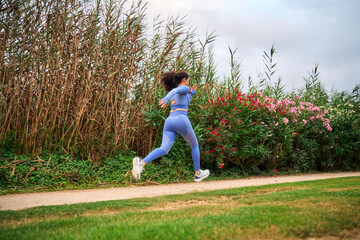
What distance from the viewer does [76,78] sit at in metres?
6.99

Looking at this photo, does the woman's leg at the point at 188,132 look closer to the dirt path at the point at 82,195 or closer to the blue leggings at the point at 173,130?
the blue leggings at the point at 173,130

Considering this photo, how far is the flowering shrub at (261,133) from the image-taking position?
27.3 ft

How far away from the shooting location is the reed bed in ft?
21.5

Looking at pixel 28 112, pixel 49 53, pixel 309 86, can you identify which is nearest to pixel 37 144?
pixel 28 112

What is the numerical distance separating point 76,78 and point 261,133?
5.12 metres

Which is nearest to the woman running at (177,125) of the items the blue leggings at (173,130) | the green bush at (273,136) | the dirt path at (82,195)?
the blue leggings at (173,130)

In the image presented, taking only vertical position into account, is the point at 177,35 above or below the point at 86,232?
above

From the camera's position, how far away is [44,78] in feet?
22.0

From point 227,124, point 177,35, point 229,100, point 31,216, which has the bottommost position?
point 31,216

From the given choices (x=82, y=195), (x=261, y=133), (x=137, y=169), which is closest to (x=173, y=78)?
(x=137, y=169)

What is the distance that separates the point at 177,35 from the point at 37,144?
13.7 feet

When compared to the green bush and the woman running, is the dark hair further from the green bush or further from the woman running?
the green bush

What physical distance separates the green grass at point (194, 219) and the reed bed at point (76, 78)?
2692 millimetres

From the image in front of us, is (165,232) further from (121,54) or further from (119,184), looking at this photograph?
(121,54)
